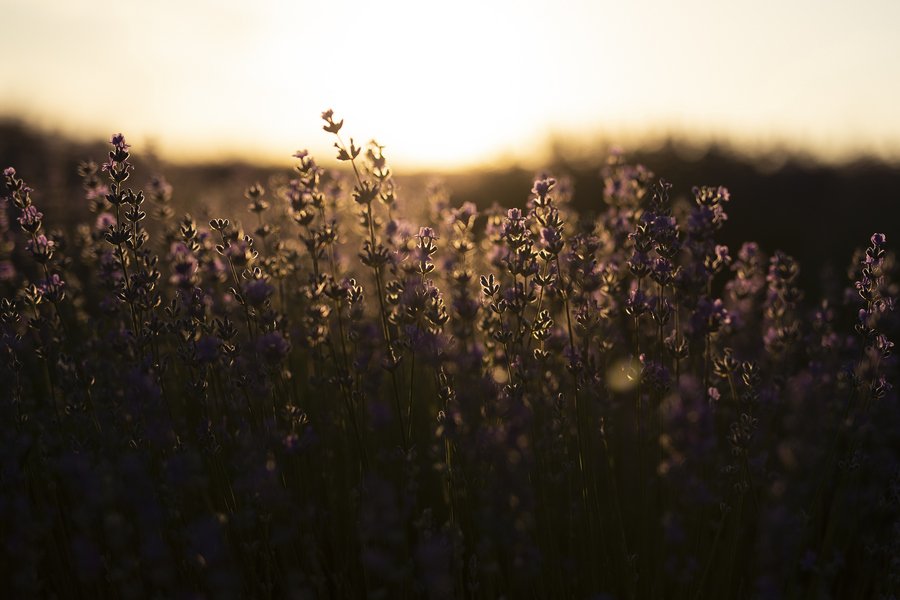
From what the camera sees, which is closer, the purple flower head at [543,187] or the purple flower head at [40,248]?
the purple flower head at [40,248]

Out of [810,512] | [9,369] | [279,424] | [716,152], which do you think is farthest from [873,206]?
[9,369]

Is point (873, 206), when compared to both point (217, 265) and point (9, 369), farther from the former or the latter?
point (9, 369)

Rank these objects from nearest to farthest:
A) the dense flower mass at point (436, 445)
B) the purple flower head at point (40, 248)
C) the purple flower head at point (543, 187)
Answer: the dense flower mass at point (436, 445)
the purple flower head at point (40, 248)
the purple flower head at point (543, 187)

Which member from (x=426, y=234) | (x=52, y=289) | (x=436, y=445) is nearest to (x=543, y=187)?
(x=426, y=234)

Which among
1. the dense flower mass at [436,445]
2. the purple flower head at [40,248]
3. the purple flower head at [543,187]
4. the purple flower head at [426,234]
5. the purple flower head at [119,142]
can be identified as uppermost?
the purple flower head at [119,142]

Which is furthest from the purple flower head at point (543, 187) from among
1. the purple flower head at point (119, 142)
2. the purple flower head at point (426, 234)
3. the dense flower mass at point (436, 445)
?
the purple flower head at point (119, 142)

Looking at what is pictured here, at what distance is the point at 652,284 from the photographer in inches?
144

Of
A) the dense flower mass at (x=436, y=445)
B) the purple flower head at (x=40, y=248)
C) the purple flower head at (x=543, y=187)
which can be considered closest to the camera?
the dense flower mass at (x=436, y=445)

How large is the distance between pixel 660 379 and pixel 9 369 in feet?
7.73

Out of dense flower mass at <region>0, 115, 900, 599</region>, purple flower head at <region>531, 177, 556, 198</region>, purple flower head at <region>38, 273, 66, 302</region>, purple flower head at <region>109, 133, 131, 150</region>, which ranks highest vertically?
purple flower head at <region>109, 133, 131, 150</region>

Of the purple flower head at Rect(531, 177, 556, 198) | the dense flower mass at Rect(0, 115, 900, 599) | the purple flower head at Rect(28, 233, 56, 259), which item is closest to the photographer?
the dense flower mass at Rect(0, 115, 900, 599)

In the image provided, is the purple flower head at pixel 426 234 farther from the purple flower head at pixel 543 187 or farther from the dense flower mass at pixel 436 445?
the purple flower head at pixel 543 187

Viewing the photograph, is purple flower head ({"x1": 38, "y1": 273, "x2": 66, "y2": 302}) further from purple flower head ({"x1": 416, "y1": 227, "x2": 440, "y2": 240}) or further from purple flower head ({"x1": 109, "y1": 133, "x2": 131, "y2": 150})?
purple flower head ({"x1": 416, "y1": 227, "x2": 440, "y2": 240})

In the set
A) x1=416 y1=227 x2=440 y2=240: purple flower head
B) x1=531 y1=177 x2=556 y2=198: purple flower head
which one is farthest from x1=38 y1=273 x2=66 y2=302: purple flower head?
x1=531 y1=177 x2=556 y2=198: purple flower head
